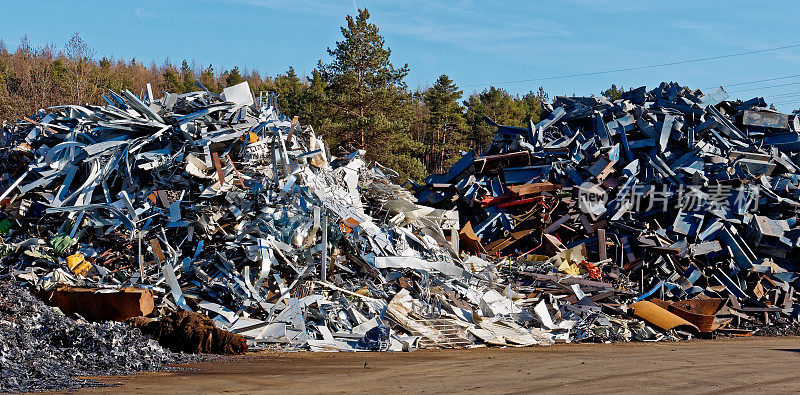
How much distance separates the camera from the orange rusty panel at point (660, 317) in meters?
11.0

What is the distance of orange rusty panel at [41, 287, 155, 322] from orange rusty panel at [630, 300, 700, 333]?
7.94 metres

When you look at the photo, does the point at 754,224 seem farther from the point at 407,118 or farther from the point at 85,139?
the point at 407,118

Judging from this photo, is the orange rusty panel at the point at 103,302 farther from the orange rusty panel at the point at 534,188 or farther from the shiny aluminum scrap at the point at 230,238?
the orange rusty panel at the point at 534,188

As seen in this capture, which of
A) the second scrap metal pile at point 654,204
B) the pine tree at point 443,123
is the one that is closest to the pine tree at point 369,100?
the pine tree at point 443,123

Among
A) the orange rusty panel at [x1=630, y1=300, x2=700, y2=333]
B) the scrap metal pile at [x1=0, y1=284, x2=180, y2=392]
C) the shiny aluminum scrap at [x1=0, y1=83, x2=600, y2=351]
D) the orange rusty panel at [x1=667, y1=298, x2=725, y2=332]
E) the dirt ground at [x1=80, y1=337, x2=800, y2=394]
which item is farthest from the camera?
the orange rusty panel at [x1=667, y1=298, x2=725, y2=332]

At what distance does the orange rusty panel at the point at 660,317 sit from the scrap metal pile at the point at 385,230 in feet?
0.11

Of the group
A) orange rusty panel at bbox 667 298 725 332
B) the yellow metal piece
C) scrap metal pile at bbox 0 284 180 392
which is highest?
the yellow metal piece

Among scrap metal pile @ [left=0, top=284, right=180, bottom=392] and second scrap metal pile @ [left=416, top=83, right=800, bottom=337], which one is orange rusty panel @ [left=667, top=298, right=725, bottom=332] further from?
scrap metal pile @ [left=0, top=284, right=180, bottom=392]

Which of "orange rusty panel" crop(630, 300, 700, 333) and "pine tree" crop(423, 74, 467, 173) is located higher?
"pine tree" crop(423, 74, 467, 173)

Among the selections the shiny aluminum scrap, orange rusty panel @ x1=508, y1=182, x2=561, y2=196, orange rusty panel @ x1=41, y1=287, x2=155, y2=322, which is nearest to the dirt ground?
the shiny aluminum scrap

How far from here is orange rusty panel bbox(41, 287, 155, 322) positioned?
8695mm

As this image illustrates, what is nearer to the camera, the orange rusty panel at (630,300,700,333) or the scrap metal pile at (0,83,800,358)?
the scrap metal pile at (0,83,800,358)

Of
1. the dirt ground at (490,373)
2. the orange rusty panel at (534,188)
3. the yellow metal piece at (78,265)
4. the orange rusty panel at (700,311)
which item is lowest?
Result: the orange rusty panel at (700,311)

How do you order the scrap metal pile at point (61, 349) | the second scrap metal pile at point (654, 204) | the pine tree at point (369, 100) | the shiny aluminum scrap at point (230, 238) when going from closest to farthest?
1. the scrap metal pile at point (61, 349)
2. the shiny aluminum scrap at point (230, 238)
3. the second scrap metal pile at point (654, 204)
4. the pine tree at point (369, 100)
